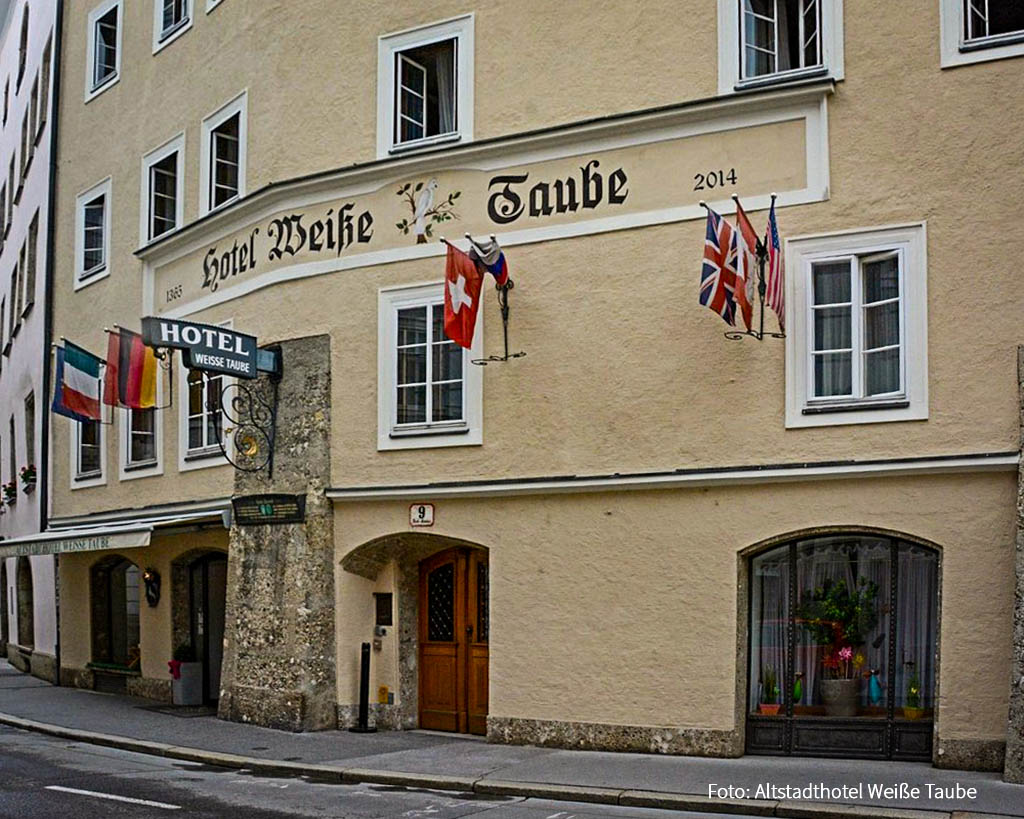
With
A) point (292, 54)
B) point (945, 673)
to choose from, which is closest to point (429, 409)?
point (292, 54)

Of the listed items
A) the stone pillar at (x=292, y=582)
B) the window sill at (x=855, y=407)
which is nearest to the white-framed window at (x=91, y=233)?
the stone pillar at (x=292, y=582)

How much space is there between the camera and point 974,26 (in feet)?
45.3

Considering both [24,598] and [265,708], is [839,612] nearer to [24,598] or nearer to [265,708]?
[265,708]

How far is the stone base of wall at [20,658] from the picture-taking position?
92.3ft

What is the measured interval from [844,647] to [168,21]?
1451cm

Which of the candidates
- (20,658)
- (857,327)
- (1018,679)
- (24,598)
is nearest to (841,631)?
(1018,679)

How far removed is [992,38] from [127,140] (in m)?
14.6

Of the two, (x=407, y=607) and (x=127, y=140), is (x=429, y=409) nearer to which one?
(x=407, y=607)

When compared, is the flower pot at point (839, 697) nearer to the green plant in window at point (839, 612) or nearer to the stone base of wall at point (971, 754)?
the green plant in window at point (839, 612)

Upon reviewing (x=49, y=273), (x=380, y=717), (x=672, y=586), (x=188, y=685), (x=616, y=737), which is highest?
(x=49, y=273)

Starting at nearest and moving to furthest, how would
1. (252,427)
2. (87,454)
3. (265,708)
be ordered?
(265,708) → (252,427) → (87,454)

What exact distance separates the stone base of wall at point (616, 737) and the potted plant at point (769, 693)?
40 centimetres

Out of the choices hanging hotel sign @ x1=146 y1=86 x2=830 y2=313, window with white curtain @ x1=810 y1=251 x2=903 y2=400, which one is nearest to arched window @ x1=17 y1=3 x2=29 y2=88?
hanging hotel sign @ x1=146 y1=86 x2=830 y2=313

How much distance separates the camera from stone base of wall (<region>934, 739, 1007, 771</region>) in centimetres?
1298
